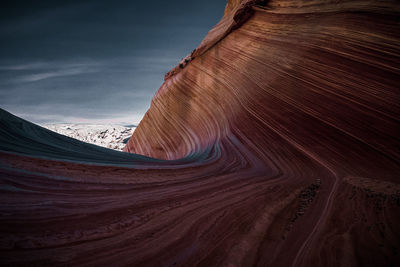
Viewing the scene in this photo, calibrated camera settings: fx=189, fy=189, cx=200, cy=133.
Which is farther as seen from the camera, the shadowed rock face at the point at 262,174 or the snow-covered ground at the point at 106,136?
the snow-covered ground at the point at 106,136

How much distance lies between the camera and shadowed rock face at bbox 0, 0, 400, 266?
0.64 meters

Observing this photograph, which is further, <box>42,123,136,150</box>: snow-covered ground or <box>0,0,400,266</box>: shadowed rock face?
<box>42,123,136,150</box>: snow-covered ground

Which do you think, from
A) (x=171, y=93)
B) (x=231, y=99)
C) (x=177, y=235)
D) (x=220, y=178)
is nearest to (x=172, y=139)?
(x=171, y=93)

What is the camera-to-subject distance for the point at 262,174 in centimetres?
155

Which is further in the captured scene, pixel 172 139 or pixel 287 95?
pixel 172 139

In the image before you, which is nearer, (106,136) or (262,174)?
(262,174)

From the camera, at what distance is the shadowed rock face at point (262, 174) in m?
0.64

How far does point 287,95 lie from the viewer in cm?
242

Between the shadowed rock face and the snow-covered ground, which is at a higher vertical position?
the snow-covered ground

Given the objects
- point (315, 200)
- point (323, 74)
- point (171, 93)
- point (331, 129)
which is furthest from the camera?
point (171, 93)

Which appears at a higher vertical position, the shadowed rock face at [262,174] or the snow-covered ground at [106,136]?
the snow-covered ground at [106,136]

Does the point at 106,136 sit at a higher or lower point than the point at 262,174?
higher

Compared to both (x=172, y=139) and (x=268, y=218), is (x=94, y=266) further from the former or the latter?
(x=172, y=139)

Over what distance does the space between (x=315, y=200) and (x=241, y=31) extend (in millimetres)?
3486
